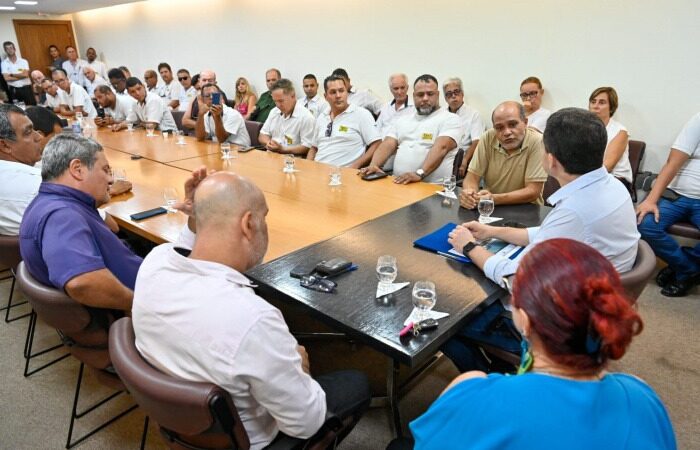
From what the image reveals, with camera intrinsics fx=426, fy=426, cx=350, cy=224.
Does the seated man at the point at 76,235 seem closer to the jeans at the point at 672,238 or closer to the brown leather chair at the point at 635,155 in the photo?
the jeans at the point at 672,238

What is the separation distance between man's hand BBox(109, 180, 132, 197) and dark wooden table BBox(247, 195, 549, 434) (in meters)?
1.56

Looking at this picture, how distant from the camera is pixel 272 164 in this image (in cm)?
345

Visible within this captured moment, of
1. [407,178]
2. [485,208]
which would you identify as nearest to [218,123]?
[407,178]

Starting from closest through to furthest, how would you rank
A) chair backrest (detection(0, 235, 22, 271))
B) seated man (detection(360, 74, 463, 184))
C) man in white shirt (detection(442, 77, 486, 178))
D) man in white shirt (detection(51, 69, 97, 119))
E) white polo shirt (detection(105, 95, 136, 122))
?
chair backrest (detection(0, 235, 22, 271)) < seated man (detection(360, 74, 463, 184)) < man in white shirt (detection(442, 77, 486, 178)) < white polo shirt (detection(105, 95, 136, 122)) < man in white shirt (detection(51, 69, 97, 119))

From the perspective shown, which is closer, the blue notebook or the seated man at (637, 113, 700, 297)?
the blue notebook

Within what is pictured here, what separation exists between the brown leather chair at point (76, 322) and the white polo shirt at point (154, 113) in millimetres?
4249

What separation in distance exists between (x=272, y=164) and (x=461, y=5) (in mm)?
2917

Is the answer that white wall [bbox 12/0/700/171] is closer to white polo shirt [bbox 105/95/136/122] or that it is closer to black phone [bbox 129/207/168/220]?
white polo shirt [bbox 105/95/136/122]

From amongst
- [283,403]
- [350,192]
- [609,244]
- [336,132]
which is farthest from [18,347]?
[609,244]

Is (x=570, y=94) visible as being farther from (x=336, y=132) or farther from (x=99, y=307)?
(x=99, y=307)

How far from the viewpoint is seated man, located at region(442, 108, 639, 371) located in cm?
153

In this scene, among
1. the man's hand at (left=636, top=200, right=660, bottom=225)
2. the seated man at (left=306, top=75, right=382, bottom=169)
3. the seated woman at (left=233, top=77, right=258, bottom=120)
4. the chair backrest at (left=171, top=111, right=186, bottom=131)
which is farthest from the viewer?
the seated woman at (left=233, top=77, right=258, bottom=120)

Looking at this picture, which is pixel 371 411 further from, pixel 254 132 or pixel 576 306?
pixel 254 132

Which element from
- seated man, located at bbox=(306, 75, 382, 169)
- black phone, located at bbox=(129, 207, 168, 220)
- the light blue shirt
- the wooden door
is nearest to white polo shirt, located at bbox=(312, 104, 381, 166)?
seated man, located at bbox=(306, 75, 382, 169)
